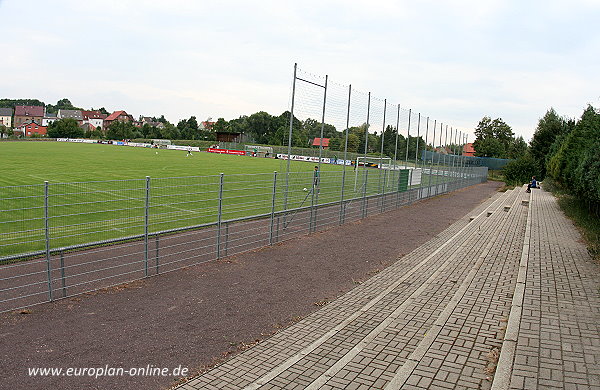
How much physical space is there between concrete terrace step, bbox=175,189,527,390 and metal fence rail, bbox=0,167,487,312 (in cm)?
323

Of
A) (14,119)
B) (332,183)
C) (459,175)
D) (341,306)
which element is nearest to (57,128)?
(14,119)

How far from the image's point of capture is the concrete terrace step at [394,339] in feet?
15.4

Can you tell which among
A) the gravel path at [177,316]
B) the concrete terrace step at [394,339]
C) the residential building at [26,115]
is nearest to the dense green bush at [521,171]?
the gravel path at [177,316]

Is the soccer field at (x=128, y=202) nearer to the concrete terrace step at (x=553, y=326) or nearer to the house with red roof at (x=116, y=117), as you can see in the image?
the concrete terrace step at (x=553, y=326)

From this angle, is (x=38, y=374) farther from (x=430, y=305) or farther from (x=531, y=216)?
(x=531, y=216)

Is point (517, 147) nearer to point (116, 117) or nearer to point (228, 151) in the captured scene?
point (228, 151)

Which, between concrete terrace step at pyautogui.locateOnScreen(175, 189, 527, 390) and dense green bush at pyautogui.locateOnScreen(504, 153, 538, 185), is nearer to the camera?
concrete terrace step at pyautogui.locateOnScreen(175, 189, 527, 390)

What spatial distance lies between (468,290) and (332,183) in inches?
356

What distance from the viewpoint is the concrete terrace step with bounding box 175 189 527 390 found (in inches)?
185

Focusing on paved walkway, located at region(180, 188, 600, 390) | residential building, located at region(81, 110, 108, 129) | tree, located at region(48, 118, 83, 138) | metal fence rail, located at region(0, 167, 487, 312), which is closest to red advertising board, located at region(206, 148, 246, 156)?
tree, located at region(48, 118, 83, 138)

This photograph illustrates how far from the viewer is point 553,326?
582 centimetres

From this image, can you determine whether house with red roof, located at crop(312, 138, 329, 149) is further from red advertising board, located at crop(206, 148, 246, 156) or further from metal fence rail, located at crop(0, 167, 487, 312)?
red advertising board, located at crop(206, 148, 246, 156)

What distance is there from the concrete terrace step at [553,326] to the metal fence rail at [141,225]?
17.8ft

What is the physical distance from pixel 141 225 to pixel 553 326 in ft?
33.1
